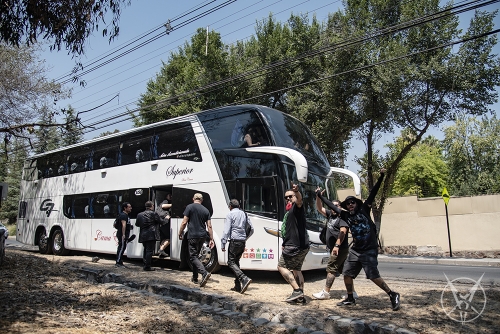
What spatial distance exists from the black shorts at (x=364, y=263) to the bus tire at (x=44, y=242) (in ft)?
44.9

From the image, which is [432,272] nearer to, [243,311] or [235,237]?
[235,237]

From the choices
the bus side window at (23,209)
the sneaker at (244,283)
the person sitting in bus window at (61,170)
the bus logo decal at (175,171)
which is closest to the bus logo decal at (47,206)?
the person sitting in bus window at (61,170)

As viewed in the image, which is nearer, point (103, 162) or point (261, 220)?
point (261, 220)

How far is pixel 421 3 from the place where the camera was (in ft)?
60.4

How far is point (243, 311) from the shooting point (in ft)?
20.7

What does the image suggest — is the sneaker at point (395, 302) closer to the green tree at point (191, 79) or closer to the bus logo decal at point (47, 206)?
the bus logo decal at point (47, 206)

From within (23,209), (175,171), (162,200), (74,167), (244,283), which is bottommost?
(244,283)

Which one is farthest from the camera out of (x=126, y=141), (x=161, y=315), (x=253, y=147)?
(x=126, y=141)

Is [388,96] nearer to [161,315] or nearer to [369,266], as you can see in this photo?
[369,266]

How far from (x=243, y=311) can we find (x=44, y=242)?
1326 cm

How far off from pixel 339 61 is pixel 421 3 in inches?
170

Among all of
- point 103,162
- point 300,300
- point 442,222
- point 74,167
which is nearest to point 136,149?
point 103,162

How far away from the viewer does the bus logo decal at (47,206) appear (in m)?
16.5

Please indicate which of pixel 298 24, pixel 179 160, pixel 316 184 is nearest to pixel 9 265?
pixel 179 160
